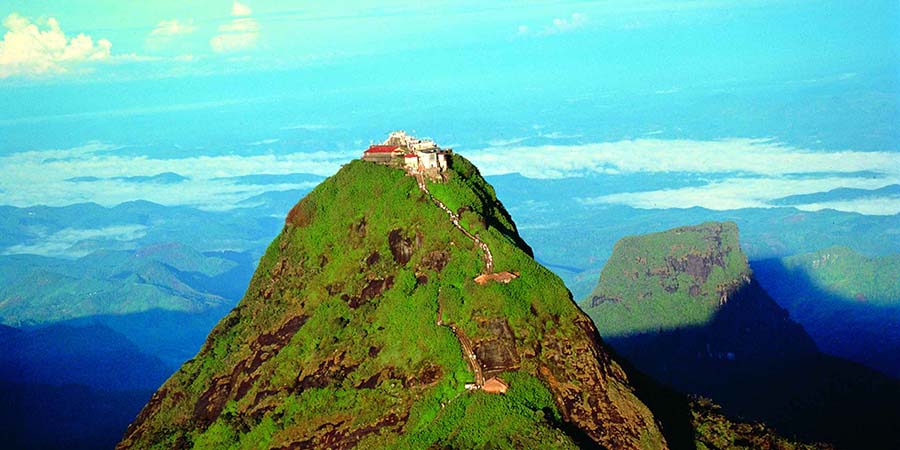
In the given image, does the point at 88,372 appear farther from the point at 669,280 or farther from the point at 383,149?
the point at 383,149

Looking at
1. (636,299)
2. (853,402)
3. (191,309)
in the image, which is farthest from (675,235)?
(191,309)

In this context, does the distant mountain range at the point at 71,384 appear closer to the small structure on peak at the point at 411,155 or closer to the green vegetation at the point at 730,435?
the small structure on peak at the point at 411,155

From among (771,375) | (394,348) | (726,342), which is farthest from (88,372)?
(394,348)

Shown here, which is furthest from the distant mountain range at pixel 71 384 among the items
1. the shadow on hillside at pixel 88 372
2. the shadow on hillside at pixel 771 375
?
the shadow on hillside at pixel 771 375

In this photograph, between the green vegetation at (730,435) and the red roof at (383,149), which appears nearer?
the green vegetation at (730,435)

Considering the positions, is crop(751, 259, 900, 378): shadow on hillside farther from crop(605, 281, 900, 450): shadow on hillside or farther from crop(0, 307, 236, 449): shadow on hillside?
crop(0, 307, 236, 449): shadow on hillside

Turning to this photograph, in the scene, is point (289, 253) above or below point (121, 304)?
above

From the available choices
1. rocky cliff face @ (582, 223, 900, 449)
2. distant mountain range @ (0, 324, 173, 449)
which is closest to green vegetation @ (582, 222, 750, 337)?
rocky cliff face @ (582, 223, 900, 449)

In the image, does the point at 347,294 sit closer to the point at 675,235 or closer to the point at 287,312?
the point at 287,312
